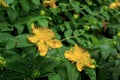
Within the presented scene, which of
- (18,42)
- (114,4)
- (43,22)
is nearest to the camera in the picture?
(18,42)

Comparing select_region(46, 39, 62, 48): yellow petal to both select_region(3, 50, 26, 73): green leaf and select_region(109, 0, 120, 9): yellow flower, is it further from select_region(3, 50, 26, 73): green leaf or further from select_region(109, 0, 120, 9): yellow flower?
select_region(109, 0, 120, 9): yellow flower

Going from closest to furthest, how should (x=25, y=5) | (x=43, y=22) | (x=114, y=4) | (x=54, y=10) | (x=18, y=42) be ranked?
1. (x=18, y=42)
2. (x=43, y=22)
3. (x=25, y=5)
4. (x=54, y=10)
5. (x=114, y=4)

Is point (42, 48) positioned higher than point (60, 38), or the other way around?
point (42, 48)

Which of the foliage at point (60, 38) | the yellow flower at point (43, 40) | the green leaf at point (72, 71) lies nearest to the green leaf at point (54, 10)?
the foliage at point (60, 38)

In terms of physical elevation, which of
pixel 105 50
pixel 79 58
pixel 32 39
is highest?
pixel 32 39

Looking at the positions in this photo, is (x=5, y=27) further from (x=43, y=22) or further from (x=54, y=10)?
(x=54, y=10)

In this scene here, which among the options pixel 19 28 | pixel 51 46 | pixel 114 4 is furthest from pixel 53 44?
pixel 114 4

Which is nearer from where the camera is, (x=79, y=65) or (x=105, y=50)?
(x=79, y=65)
